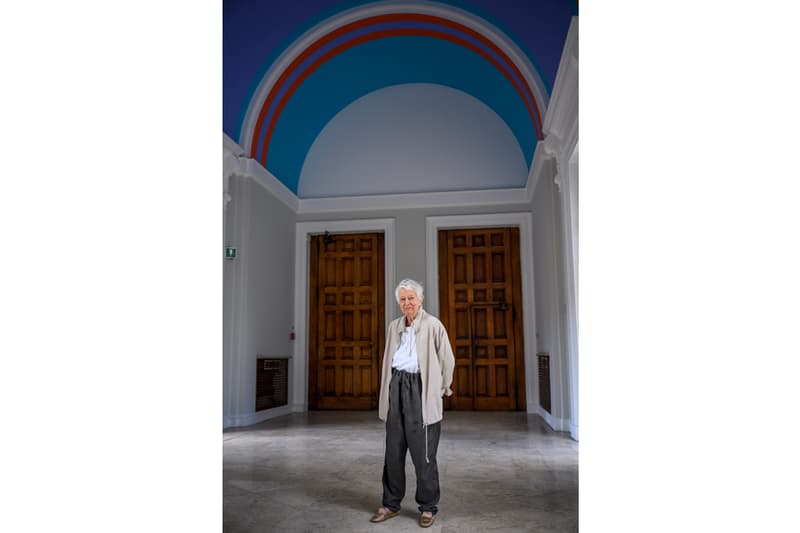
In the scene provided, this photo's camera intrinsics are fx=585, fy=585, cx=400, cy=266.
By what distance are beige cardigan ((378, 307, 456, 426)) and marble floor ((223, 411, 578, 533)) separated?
2.28 ft

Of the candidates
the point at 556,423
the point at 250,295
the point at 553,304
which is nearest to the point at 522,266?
the point at 553,304

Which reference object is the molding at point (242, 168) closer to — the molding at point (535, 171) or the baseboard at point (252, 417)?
the baseboard at point (252, 417)

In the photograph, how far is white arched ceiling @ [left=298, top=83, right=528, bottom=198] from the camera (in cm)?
1034

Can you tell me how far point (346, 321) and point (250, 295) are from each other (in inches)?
92.1

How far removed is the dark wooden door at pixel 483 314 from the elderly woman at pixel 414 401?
6.12 meters

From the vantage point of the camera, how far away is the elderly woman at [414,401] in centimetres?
372

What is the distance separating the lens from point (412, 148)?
10531mm

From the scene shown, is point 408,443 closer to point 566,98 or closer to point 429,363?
point 429,363
